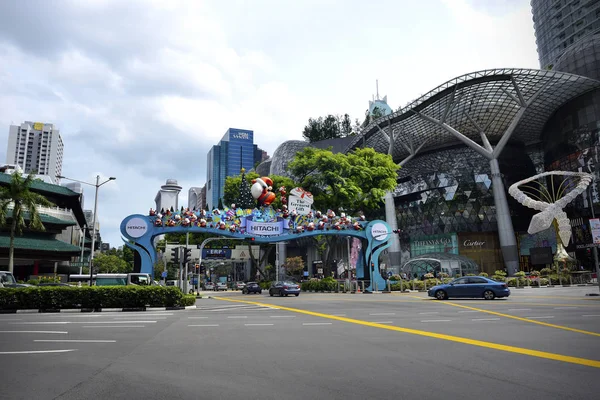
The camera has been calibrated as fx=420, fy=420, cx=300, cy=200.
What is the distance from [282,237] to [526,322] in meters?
24.4

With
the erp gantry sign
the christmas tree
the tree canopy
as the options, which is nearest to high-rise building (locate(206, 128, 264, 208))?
the tree canopy

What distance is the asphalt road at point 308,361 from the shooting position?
5.39 m

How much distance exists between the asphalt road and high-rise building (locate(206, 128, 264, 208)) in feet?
563

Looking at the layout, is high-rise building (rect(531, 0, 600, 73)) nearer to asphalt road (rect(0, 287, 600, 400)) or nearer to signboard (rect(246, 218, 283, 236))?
signboard (rect(246, 218, 283, 236))

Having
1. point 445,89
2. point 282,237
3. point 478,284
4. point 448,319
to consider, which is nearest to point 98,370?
point 448,319

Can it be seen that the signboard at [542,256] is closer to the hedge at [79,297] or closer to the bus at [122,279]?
the bus at [122,279]

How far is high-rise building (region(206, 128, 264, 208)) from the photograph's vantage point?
7259 inches

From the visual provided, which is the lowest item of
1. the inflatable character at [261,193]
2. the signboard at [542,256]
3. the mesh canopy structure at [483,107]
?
the signboard at [542,256]

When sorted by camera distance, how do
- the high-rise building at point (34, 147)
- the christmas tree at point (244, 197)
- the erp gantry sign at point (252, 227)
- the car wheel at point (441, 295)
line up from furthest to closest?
1. the high-rise building at point (34, 147)
2. the christmas tree at point (244, 197)
3. the erp gantry sign at point (252, 227)
4. the car wheel at point (441, 295)

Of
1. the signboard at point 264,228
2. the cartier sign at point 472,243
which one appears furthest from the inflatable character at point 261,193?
the cartier sign at point 472,243

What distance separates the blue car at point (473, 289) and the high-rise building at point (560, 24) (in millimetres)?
73256

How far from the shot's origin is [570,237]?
50.9m

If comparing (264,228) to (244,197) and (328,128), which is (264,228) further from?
(328,128)

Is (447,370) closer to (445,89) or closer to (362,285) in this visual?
(362,285)
